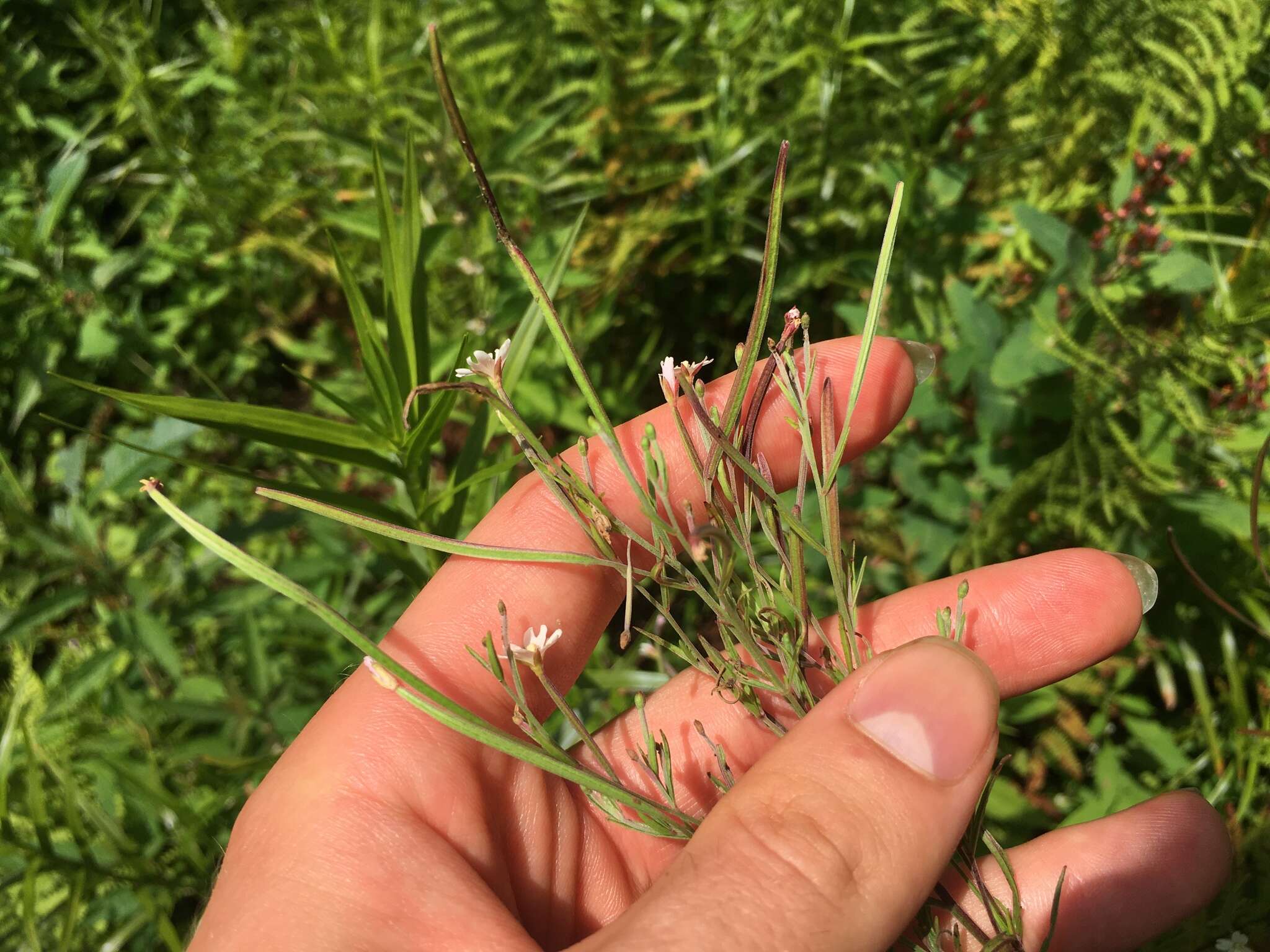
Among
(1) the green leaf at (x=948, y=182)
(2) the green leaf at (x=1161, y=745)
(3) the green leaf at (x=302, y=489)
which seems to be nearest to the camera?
(3) the green leaf at (x=302, y=489)

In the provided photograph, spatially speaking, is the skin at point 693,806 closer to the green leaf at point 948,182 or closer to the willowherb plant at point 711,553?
the willowherb plant at point 711,553

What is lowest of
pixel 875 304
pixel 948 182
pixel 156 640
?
pixel 156 640

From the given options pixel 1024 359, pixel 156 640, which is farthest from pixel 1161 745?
pixel 156 640

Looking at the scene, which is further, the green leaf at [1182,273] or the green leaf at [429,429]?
the green leaf at [1182,273]

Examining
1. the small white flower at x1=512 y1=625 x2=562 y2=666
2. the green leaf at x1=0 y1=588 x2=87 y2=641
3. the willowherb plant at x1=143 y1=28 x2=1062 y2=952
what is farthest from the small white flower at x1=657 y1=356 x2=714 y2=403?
the green leaf at x1=0 y1=588 x2=87 y2=641

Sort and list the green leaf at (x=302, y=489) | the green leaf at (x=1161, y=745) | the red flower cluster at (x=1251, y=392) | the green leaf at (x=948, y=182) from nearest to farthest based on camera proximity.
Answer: the green leaf at (x=302, y=489)
the red flower cluster at (x=1251, y=392)
the green leaf at (x=1161, y=745)
the green leaf at (x=948, y=182)

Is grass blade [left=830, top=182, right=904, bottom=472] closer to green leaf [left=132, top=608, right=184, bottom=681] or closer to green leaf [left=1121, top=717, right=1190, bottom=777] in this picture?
green leaf [left=1121, top=717, right=1190, bottom=777]

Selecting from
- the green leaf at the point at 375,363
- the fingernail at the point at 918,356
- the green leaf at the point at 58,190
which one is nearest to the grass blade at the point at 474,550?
the green leaf at the point at 375,363

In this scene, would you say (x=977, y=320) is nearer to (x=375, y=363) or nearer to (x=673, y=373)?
(x=673, y=373)
